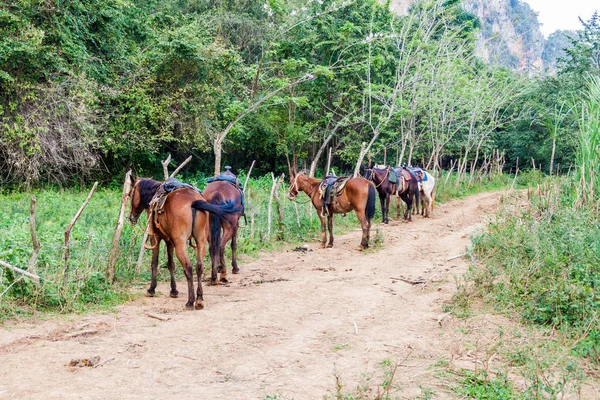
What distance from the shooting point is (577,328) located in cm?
512

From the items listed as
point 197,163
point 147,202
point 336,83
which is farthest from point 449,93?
point 147,202

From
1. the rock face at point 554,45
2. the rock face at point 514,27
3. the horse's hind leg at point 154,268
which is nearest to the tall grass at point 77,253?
the horse's hind leg at point 154,268

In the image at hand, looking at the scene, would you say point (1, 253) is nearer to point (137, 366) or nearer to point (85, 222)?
point (137, 366)

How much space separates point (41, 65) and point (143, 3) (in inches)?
264

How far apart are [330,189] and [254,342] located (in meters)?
6.25

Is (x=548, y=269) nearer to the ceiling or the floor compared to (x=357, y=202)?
nearer to the floor

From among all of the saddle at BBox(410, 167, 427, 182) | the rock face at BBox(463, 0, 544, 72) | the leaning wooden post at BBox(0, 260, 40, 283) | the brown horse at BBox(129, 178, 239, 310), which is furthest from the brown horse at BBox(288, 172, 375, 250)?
the rock face at BBox(463, 0, 544, 72)

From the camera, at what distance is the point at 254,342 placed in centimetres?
519

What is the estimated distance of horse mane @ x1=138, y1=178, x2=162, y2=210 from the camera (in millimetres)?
7344

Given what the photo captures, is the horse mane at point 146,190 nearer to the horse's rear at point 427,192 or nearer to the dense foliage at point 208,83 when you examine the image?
the dense foliage at point 208,83

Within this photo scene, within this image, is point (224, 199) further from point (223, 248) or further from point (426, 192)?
point (426, 192)

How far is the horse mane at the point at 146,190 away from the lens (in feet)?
24.1

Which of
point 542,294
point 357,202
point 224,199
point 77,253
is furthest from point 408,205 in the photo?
point 77,253

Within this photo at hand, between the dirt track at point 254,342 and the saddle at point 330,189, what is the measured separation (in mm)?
2771
